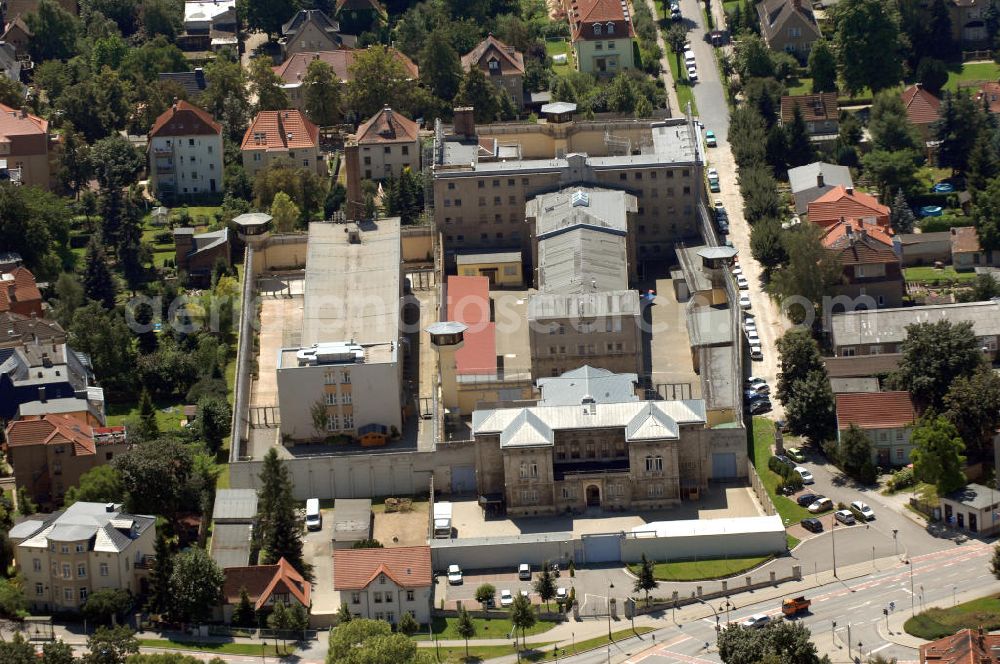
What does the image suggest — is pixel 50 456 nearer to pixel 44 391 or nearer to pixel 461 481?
pixel 44 391

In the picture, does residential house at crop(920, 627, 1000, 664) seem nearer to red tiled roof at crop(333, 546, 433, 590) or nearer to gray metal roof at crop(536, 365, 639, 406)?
red tiled roof at crop(333, 546, 433, 590)

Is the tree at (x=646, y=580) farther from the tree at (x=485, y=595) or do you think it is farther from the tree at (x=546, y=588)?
the tree at (x=485, y=595)

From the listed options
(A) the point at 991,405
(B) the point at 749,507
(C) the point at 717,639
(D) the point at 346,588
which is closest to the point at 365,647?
(D) the point at 346,588

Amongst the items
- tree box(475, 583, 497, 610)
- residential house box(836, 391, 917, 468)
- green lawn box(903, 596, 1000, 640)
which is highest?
residential house box(836, 391, 917, 468)

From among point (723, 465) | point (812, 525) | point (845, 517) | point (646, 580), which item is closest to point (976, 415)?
point (845, 517)

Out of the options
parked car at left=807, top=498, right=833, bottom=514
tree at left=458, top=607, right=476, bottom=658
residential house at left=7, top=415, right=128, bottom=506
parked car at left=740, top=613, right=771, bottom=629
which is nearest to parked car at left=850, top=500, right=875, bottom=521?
parked car at left=807, top=498, right=833, bottom=514

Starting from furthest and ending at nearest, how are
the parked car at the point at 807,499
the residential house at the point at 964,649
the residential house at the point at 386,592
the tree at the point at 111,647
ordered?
the parked car at the point at 807,499
the residential house at the point at 386,592
the tree at the point at 111,647
the residential house at the point at 964,649

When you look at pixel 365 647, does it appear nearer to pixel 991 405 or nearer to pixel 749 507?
A: pixel 749 507

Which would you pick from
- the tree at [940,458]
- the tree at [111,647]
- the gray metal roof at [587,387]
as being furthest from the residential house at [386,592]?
the tree at [940,458]
